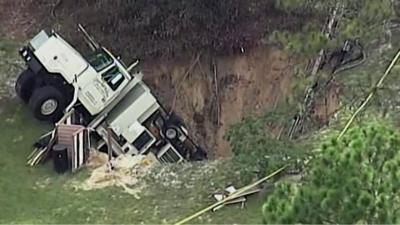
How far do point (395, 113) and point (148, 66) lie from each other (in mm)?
5785

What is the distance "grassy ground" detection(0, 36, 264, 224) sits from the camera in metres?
13.0

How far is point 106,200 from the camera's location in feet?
44.6

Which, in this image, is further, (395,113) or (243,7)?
(243,7)

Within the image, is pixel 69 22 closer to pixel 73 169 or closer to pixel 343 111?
pixel 73 169

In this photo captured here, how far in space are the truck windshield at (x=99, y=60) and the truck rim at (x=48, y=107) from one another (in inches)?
36.1

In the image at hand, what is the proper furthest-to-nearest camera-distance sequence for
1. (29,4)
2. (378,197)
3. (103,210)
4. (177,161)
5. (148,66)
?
(29,4)
(148,66)
(177,161)
(103,210)
(378,197)

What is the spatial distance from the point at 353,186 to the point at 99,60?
9.22 metres

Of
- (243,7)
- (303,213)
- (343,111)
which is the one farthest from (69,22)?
(303,213)

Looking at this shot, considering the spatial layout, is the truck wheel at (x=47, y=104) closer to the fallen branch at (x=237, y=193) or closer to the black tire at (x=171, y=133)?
the black tire at (x=171, y=133)

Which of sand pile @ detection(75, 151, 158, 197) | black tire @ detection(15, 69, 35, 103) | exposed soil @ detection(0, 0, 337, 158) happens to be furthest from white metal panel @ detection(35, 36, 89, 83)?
exposed soil @ detection(0, 0, 337, 158)

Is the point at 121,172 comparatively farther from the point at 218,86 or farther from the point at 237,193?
the point at 218,86

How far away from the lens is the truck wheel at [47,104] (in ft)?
53.3

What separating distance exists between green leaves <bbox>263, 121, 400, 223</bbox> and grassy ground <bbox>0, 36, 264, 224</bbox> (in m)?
4.50

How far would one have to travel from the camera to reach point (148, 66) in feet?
61.3
